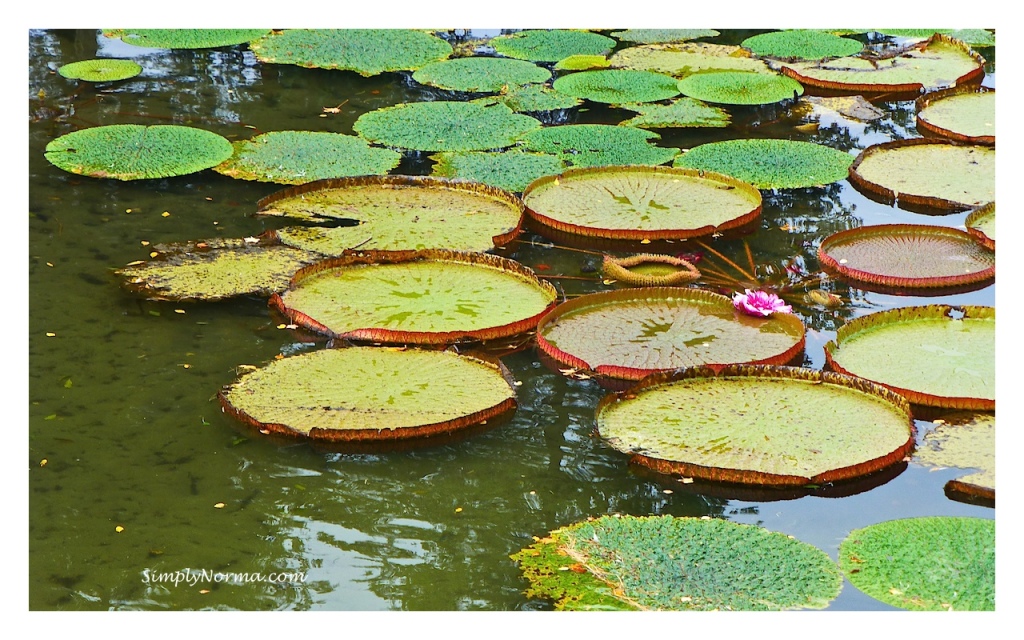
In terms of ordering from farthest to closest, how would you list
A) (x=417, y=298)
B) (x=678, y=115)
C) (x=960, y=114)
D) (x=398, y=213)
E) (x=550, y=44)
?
(x=550, y=44) < (x=678, y=115) < (x=960, y=114) < (x=398, y=213) < (x=417, y=298)

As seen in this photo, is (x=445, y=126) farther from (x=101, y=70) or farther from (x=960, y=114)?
(x=960, y=114)

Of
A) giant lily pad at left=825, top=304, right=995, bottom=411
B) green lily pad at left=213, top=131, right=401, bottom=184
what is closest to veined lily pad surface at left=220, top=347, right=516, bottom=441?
giant lily pad at left=825, top=304, right=995, bottom=411

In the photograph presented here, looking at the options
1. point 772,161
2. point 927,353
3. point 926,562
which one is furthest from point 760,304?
point 772,161

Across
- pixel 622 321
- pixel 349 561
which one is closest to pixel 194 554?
pixel 349 561

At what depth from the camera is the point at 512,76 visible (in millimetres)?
7641

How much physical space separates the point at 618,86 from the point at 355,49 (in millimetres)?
1867

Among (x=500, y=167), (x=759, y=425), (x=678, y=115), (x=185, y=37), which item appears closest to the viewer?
(x=759, y=425)

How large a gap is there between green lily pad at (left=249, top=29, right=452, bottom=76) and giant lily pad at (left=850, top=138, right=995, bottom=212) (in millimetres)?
3183

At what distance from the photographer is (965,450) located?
A: 12.0 ft

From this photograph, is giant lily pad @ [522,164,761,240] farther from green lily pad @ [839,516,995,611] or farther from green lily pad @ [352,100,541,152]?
green lily pad @ [839,516,995,611]

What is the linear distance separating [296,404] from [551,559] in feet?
3.57

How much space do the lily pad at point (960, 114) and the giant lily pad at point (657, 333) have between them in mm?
2588

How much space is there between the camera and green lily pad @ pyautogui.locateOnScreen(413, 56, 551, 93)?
24.3ft

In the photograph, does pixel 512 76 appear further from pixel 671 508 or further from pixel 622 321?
pixel 671 508
